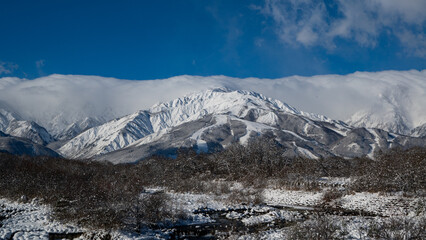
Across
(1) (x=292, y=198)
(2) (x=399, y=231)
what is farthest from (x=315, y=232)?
(1) (x=292, y=198)

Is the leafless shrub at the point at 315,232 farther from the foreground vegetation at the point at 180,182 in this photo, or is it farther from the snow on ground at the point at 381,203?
the snow on ground at the point at 381,203

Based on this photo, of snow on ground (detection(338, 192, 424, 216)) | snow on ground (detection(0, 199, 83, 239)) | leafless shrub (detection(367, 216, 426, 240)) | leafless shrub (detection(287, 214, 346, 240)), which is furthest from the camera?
snow on ground (detection(338, 192, 424, 216))

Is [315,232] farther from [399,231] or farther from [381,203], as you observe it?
[381,203]

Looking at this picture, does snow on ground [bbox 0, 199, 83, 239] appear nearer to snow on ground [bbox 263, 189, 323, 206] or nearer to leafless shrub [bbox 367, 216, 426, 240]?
leafless shrub [bbox 367, 216, 426, 240]

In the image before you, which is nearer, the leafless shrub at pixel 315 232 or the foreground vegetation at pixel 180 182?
the leafless shrub at pixel 315 232

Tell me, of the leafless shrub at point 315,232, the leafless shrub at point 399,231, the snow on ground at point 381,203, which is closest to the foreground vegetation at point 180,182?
the leafless shrub at point 399,231

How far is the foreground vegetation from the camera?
2066cm

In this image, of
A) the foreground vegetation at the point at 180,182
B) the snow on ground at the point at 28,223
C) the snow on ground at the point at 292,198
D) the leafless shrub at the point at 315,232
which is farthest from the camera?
the snow on ground at the point at 292,198

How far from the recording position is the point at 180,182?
4191 centimetres

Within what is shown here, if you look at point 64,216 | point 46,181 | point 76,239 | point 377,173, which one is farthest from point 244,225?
Answer: point 46,181

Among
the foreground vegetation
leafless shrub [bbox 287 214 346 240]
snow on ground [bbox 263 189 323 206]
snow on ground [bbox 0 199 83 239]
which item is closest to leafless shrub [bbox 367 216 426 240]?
the foreground vegetation

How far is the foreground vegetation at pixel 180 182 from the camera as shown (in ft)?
67.8

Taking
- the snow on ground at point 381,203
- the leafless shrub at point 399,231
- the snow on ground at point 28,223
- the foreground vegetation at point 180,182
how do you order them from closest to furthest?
1. the leafless shrub at point 399,231
2. the snow on ground at point 28,223
3. the foreground vegetation at point 180,182
4. the snow on ground at point 381,203

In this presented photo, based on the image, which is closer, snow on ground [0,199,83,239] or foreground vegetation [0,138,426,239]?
snow on ground [0,199,83,239]
